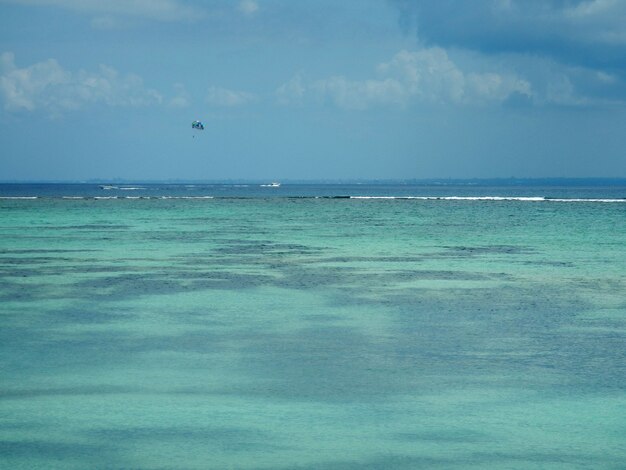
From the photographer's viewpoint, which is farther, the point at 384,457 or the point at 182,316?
the point at 182,316

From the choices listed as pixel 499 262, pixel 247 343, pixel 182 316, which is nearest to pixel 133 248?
pixel 499 262

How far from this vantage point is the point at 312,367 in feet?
29.6

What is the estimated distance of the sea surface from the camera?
6.58 meters

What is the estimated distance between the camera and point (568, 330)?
11133mm

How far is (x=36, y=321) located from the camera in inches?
472

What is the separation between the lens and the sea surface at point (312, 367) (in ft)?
21.6

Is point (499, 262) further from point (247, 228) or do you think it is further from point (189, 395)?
point (247, 228)

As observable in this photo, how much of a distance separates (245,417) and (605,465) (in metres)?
2.67

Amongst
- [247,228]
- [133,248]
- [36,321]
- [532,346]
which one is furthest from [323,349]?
[247,228]

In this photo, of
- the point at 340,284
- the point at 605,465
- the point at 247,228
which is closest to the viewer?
the point at 605,465

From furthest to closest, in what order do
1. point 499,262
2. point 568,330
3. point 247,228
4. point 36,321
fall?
1. point 247,228
2. point 499,262
3. point 36,321
4. point 568,330

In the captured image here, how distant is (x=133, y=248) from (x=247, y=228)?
38.5ft

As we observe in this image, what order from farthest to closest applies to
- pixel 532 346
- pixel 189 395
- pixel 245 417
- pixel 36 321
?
pixel 36 321 → pixel 532 346 → pixel 189 395 → pixel 245 417

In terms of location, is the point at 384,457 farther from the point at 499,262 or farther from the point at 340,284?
the point at 499,262
